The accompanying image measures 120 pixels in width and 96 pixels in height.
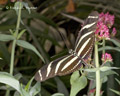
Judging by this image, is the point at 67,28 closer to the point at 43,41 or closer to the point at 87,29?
the point at 43,41

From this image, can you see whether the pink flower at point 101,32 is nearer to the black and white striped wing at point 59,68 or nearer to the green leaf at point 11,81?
the black and white striped wing at point 59,68

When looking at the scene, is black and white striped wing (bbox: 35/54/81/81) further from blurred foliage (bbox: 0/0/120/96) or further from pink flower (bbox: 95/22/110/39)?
blurred foliage (bbox: 0/0/120/96)

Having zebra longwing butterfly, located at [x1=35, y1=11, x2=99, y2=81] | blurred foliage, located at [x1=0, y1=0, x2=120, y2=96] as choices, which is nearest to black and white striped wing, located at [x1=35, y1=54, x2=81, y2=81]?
zebra longwing butterfly, located at [x1=35, y1=11, x2=99, y2=81]

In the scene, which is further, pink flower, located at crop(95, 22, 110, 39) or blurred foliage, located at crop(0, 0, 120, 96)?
blurred foliage, located at crop(0, 0, 120, 96)

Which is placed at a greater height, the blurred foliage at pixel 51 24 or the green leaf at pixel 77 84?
the green leaf at pixel 77 84

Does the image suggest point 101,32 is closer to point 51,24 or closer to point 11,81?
point 11,81

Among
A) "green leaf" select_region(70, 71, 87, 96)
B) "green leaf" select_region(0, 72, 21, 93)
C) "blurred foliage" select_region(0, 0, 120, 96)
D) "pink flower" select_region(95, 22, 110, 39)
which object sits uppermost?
"pink flower" select_region(95, 22, 110, 39)

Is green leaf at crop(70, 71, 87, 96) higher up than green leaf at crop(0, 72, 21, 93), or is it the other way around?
green leaf at crop(0, 72, 21, 93)

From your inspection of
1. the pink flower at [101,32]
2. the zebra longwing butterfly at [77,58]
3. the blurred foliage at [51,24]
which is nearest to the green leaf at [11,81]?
the zebra longwing butterfly at [77,58]
